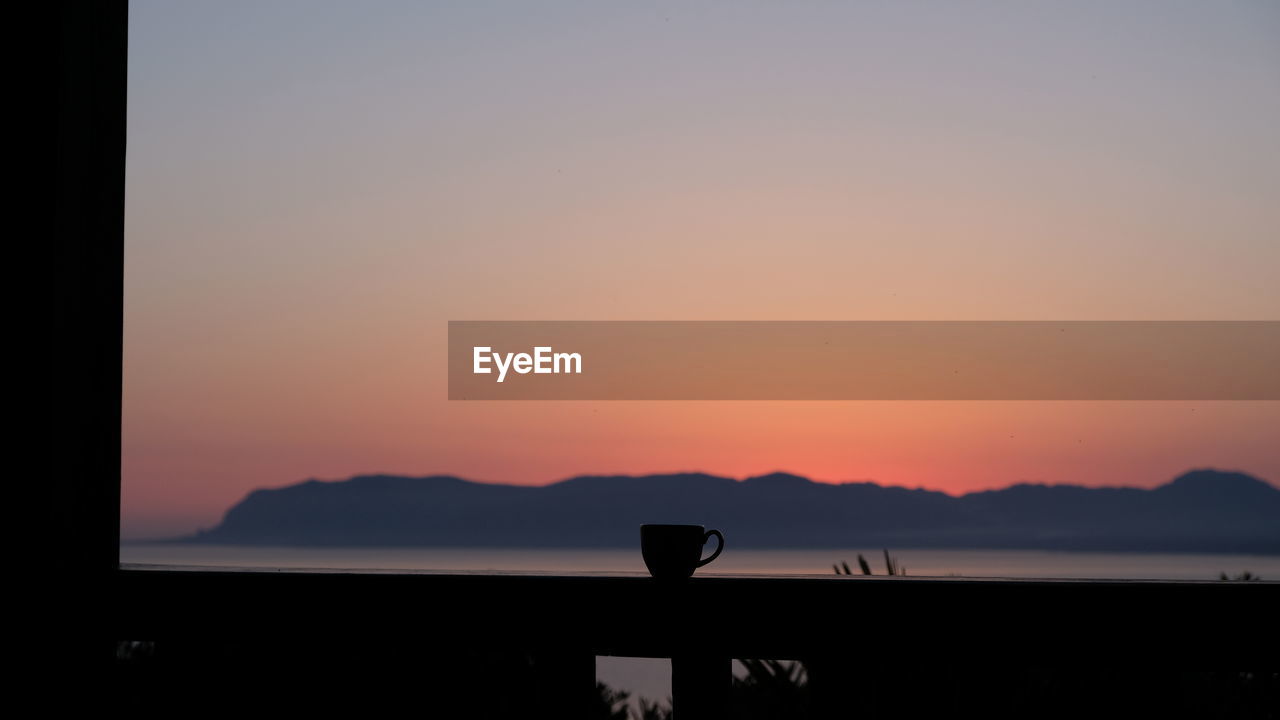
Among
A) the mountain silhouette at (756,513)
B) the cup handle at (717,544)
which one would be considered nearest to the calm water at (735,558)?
the mountain silhouette at (756,513)

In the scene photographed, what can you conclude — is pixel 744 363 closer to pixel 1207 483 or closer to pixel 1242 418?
pixel 1242 418

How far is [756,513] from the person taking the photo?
2928 centimetres

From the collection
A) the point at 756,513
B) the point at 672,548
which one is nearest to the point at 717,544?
the point at 672,548

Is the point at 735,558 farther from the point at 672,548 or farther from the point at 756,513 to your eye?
the point at 672,548

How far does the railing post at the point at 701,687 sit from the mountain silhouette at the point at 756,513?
77.1ft

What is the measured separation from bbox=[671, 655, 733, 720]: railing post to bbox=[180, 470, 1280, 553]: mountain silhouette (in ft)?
77.1

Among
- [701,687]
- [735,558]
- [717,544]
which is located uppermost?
[717,544]

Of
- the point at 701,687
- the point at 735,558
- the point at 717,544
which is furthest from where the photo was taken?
the point at 735,558

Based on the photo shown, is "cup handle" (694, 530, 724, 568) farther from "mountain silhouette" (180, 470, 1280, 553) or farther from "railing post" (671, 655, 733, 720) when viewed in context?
"mountain silhouette" (180, 470, 1280, 553)

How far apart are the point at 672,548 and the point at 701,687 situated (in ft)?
0.72

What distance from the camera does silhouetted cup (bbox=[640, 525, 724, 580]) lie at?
1184 millimetres

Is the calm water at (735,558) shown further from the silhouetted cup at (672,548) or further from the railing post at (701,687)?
the railing post at (701,687)

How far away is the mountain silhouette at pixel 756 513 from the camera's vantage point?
26.5 m

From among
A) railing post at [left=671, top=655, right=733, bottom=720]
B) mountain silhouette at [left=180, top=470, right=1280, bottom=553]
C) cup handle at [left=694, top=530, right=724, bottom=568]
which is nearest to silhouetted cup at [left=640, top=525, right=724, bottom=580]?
cup handle at [left=694, top=530, right=724, bottom=568]
